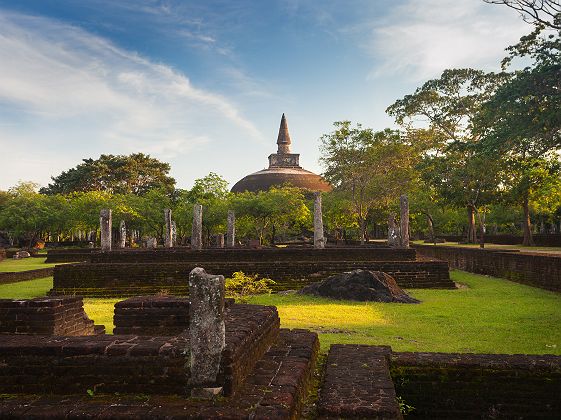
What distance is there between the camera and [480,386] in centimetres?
559

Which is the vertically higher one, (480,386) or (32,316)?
(32,316)

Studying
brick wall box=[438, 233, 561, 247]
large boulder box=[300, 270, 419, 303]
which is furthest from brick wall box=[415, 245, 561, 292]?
brick wall box=[438, 233, 561, 247]

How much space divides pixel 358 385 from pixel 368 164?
87.1 feet

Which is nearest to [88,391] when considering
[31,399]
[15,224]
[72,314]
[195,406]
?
[31,399]

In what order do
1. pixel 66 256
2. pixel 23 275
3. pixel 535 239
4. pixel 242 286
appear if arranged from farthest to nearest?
pixel 535 239
pixel 66 256
pixel 23 275
pixel 242 286

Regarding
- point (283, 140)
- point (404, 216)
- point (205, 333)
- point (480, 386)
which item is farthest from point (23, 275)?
point (283, 140)

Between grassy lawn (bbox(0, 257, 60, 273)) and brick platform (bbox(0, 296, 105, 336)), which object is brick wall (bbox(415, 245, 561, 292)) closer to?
brick platform (bbox(0, 296, 105, 336))

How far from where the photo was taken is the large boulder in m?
12.1

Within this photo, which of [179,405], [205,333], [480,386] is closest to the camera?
[179,405]

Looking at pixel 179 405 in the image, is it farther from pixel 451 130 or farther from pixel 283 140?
pixel 283 140

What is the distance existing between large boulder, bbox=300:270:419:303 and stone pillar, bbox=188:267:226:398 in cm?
817

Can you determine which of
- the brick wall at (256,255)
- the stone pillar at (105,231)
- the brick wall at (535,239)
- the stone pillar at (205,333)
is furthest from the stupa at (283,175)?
the stone pillar at (205,333)

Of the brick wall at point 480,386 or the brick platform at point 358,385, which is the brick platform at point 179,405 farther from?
the brick wall at point 480,386

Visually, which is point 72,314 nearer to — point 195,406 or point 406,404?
point 195,406
